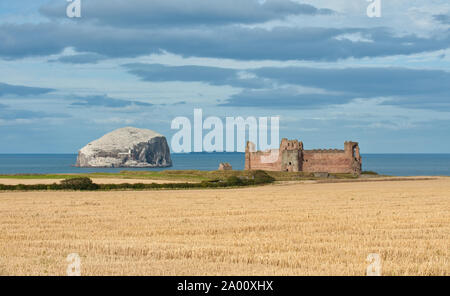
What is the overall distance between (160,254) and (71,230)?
26.4ft

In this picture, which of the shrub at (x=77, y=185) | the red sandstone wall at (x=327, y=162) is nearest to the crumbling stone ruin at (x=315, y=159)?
the red sandstone wall at (x=327, y=162)

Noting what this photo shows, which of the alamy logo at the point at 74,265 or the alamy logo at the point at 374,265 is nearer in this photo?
the alamy logo at the point at 374,265

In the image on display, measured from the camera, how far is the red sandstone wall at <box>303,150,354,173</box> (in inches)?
4481

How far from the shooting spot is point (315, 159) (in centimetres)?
11700

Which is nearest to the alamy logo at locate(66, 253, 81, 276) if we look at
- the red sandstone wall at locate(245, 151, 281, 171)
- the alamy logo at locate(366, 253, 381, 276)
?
the alamy logo at locate(366, 253, 381, 276)

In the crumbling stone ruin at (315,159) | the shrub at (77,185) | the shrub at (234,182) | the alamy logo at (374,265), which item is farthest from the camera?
the crumbling stone ruin at (315,159)

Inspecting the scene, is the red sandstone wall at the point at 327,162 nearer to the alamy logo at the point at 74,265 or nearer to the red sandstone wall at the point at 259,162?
the red sandstone wall at the point at 259,162

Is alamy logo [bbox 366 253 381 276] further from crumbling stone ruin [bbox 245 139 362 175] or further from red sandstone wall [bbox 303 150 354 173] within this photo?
red sandstone wall [bbox 303 150 354 173]

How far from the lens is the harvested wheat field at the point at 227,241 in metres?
15.1

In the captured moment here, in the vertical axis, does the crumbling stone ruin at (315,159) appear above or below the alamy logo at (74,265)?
above

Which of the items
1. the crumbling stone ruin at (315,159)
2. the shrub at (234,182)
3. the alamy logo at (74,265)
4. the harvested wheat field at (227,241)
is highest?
the crumbling stone ruin at (315,159)

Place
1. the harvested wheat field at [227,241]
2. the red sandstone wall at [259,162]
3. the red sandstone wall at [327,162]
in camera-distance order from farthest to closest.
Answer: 1. the red sandstone wall at [259,162]
2. the red sandstone wall at [327,162]
3. the harvested wheat field at [227,241]

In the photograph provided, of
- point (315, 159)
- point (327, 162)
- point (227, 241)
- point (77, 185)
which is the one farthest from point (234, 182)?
point (227, 241)

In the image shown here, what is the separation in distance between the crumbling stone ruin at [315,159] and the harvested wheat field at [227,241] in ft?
264
